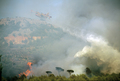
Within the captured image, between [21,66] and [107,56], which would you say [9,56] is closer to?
[21,66]

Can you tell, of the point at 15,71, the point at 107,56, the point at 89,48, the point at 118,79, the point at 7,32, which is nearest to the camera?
the point at 118,79

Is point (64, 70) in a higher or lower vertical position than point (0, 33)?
lower

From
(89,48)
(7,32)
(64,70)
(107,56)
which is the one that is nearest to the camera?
(64,70)

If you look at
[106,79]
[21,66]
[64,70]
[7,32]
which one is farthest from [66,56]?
[7,32]

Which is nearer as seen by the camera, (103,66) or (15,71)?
(15,71)

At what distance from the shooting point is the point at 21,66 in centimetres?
2611

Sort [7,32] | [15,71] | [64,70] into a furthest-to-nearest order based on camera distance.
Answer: [7,32] < [64,70] < [15,71]

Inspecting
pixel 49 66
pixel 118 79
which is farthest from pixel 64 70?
pixel 118 79

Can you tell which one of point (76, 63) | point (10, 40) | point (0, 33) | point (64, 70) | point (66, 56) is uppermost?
point (0, 33)

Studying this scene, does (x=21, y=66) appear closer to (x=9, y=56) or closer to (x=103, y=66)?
(x=9, y=56)

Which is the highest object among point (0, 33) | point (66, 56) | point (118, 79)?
point (0, 33)

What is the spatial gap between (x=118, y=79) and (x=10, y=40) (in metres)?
33.4

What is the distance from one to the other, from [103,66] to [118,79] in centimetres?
1128

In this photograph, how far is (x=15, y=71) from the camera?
2420 cm
